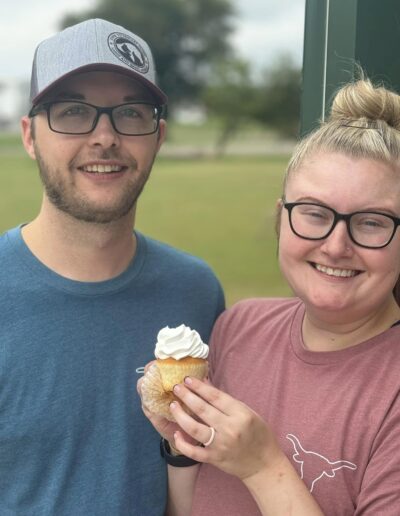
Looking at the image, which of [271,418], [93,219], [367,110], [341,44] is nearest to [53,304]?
[93,219]

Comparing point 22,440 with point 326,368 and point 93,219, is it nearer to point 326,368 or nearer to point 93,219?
point 93,219

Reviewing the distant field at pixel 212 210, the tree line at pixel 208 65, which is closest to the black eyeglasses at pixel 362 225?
the distant field at pixel 212 210

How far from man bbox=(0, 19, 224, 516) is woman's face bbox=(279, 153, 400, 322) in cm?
58

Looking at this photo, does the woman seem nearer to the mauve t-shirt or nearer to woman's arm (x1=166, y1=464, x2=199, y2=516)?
the mauve t-shirt

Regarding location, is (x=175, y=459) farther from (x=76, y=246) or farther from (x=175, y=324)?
(x=76, y=246)

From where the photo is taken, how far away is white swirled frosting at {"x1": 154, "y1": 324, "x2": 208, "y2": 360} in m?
1.59

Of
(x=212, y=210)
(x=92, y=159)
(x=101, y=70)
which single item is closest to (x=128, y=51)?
(x=101, y=70)

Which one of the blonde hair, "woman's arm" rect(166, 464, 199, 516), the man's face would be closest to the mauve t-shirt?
"woman's arm" rect(166, 464, 199, 516)

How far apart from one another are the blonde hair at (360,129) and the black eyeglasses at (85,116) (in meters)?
0.53

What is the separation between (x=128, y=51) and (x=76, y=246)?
59 centimetres

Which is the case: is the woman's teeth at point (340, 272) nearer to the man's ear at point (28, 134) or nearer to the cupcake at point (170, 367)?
the cupcake at point (170, 367)

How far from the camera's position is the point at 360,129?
1549mm

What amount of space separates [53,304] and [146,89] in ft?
2.25

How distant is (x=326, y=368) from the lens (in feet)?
5.13
